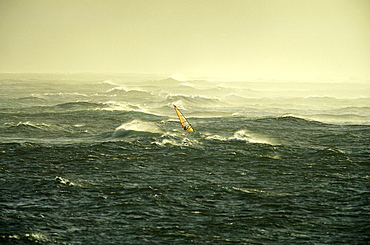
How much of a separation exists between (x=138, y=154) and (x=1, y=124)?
80.0 feet

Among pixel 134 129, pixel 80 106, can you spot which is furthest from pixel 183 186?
pixel 80 106

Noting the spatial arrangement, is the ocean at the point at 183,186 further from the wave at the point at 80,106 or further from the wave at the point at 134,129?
the wave at the point at 80,106

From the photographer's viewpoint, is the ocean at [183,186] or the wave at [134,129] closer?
the ocean at [183,186]

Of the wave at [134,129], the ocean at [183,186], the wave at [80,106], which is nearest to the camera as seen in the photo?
the ocean at [183,186]

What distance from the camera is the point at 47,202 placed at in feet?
69.8

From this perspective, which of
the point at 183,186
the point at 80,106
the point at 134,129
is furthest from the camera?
the point at 80,106

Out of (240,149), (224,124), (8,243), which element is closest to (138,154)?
(240,149)

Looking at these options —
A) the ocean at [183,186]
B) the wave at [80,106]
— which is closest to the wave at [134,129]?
the ocean at [183,186]

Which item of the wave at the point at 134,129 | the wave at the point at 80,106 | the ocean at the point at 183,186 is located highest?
the wave at the point at 80,106

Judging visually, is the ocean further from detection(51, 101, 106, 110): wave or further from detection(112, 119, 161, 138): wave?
detection(51, 101, 106, 110): wave

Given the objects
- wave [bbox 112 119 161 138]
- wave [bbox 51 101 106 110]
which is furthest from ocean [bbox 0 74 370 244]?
wave [bbox 51 101 106 110]

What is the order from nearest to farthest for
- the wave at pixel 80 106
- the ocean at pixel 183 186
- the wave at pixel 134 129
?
the ocean at pixel 183 186
the wave at pixel 134 129
the wave at pixel 80 106

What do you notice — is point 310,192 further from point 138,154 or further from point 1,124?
point 1,124

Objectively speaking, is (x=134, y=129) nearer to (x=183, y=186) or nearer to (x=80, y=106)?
(x=183, y=186)
